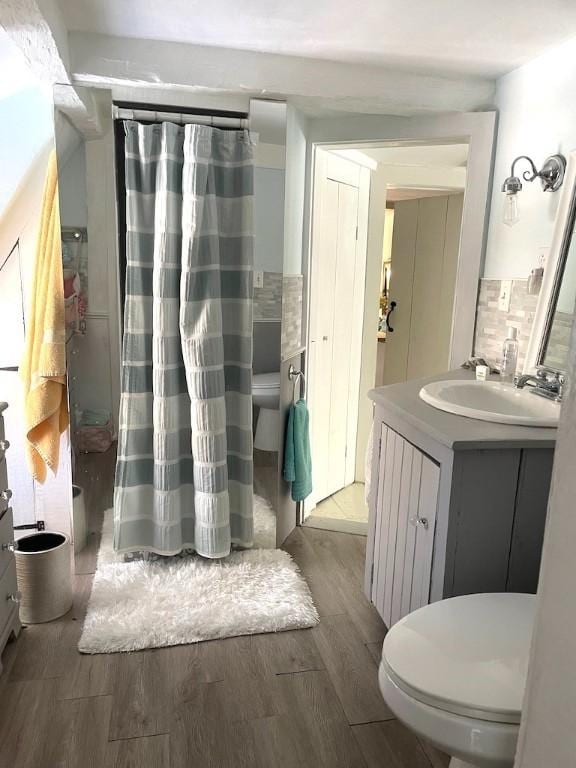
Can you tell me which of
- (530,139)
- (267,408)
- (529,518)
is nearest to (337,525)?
(267,408)

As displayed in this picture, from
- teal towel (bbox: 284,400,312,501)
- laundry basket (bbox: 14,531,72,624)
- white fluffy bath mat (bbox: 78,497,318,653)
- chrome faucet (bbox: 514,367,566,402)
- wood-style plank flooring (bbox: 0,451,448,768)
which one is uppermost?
chrome faucet (bbox: 514,367,566,402)

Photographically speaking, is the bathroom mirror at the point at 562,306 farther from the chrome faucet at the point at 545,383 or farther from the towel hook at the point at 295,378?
the towel hook at the point at 295,378

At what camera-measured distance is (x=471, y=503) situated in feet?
5.04

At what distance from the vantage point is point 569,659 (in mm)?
609

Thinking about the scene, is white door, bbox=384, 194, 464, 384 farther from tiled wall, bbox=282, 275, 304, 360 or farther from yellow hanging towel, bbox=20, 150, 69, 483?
yellow hanging towel, bbox=20, 150, 69, 483

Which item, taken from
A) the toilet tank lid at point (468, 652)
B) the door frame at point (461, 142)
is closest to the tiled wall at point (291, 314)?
the door frame at point (461, 142)

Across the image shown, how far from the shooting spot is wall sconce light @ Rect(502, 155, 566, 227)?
201 cm

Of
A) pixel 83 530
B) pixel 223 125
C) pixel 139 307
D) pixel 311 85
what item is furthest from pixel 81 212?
pixel 83 530

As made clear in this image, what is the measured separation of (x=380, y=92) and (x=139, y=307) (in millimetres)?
1382

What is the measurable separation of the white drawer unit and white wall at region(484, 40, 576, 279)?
2013mm

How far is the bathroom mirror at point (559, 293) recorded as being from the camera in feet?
6.41

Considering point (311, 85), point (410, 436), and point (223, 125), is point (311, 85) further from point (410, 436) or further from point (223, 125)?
point (410, 436)

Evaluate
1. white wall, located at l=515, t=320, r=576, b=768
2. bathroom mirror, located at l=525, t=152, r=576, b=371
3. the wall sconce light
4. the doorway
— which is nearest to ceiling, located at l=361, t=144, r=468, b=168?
the doorway

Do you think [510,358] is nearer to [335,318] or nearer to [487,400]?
[487,400]
